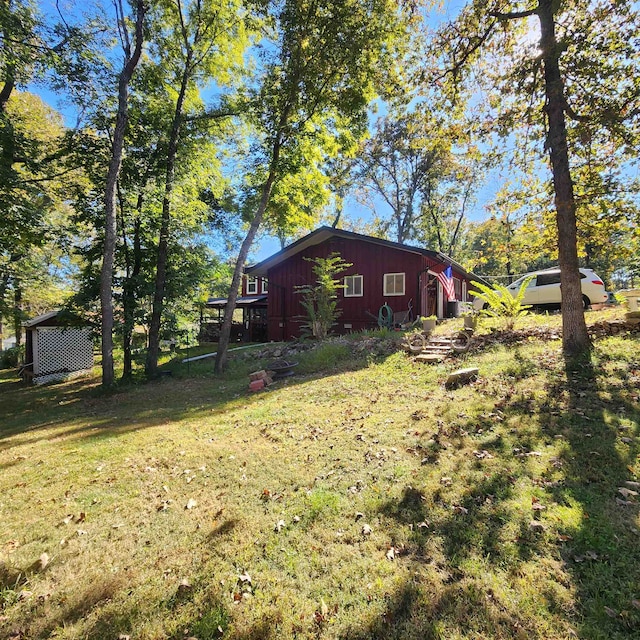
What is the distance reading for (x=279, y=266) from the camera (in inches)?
684

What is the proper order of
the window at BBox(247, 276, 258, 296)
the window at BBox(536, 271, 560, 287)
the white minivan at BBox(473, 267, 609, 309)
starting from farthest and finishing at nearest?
the window at BBox(247, 276, 258, 296)
the window at BBox(536, 271, 560, 287)
the white minivan at BBox(473, 267, 609, 309)

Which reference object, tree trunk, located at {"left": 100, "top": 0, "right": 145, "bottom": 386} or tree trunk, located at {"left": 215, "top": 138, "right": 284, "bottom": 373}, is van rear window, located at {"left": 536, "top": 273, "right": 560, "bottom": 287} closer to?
tree trunk, located at {"left": 215, "top": 138, "right": 284, "bottom": 373}

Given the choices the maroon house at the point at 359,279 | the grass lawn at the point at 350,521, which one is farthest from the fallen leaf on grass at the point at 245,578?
the maroon house at the point at 359,279

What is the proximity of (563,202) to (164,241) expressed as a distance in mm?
10627

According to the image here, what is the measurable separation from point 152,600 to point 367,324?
13.5 meters

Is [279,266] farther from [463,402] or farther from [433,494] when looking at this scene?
[433,494]

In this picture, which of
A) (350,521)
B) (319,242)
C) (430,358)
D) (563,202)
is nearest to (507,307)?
(430,358)

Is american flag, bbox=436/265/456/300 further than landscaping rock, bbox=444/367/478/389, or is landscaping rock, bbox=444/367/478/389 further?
american flag, bbox=436/265/456/300

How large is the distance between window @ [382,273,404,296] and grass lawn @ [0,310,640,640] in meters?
9.15

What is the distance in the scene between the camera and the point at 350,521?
9.70 ft

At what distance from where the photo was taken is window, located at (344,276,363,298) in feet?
51.4

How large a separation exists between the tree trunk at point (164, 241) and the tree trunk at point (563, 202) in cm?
999

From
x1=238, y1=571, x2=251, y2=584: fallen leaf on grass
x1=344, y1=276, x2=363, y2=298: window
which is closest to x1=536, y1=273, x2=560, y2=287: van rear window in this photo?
x1=344, y1=276, x2=363, y2=298: window

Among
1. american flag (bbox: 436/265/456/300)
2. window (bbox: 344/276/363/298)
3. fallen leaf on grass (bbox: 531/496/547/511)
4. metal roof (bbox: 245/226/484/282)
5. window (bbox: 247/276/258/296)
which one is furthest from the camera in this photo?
window (bbox: 247/276/258/296)
